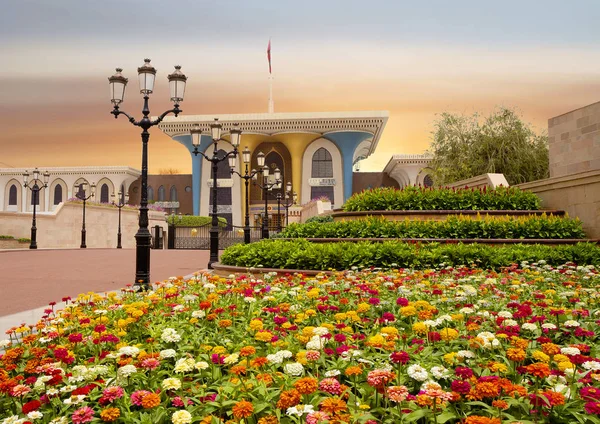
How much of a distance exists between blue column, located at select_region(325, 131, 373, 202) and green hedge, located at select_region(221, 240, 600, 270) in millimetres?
45017

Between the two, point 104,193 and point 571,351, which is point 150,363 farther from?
point 104,193

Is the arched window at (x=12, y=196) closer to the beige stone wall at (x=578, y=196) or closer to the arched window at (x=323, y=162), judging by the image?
the arched window at (x=323, y=162)

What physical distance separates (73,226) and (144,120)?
3001 centimetres

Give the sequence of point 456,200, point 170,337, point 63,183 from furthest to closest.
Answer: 1. point 63,183
2. point 456,200
3. point 170,337

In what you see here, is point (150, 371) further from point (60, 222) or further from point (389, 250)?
point (60, 222)

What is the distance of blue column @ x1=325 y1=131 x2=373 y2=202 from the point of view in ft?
184

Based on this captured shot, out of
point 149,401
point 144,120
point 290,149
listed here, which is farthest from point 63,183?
point 149,401

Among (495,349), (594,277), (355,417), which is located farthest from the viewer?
(594,277)

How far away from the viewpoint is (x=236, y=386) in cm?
317

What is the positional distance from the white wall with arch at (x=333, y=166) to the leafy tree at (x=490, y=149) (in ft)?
85.8

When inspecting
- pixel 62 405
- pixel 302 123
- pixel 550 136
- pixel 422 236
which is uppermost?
pixel 302 123

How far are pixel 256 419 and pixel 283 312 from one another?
225cm

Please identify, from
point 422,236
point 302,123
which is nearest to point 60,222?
point 302,123

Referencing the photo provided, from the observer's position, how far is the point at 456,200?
16.0m
